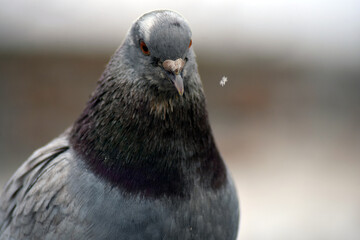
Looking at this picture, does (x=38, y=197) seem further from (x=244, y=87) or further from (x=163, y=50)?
(x=244, y=87)

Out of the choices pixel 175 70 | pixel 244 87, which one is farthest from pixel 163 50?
pixel 244 87

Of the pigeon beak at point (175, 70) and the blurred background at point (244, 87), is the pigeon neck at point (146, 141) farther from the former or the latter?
the blurred background at point (244, 87)

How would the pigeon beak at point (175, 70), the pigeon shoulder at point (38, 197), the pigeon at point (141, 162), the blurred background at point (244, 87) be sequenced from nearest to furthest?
the pigeon beak at point (175, 70), the pigeon at point (141, 162), the pigeon shoulder at point (38, 197), the blurred background at point (244, 87)

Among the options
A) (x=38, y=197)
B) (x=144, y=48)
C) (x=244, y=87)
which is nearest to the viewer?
(x=144, y=48)

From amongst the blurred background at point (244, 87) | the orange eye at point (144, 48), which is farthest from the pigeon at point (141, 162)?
the blurred background at point (244, 87)

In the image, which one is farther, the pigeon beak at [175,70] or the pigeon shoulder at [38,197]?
the pigeon shoulder at [38,197]

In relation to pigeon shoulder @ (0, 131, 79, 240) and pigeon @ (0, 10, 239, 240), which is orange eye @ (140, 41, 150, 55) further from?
pigeon shoulder @ (0, 131, 79, 240)
